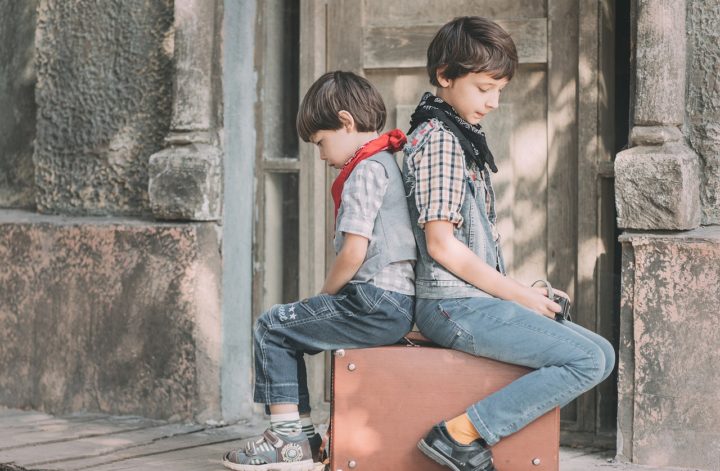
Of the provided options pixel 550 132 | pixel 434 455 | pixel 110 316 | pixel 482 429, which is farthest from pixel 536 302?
pixel 110 316

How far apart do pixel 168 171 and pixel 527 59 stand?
1606 millimetres

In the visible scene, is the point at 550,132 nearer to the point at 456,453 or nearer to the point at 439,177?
the point at 439,177

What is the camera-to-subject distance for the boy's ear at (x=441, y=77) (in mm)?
3434

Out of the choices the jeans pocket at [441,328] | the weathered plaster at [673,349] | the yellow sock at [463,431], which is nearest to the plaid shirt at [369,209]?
the jeans pocket at [441,328]

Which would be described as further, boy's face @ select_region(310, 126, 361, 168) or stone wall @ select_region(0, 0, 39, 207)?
stone wall @ select_region(0, 0, 39, 207)

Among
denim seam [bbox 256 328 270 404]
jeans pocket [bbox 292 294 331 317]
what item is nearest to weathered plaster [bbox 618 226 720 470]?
Result: jeans pocket [bbox 292 294 331 317]

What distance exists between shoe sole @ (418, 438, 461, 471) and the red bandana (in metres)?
0.81

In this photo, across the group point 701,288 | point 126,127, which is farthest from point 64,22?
point 701,288

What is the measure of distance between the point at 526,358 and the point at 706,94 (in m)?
1.51

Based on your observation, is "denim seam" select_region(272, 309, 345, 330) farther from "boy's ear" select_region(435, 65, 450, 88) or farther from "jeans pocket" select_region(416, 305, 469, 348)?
"boy's ear" select_region(435, 65, 450, 88)

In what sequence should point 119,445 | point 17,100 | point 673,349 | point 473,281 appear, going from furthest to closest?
point 17,100
point 119,445
point 673,349
point 473,281

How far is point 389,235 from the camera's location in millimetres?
3434

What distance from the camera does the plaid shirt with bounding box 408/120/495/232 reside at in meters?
3.29

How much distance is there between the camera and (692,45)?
415cm
